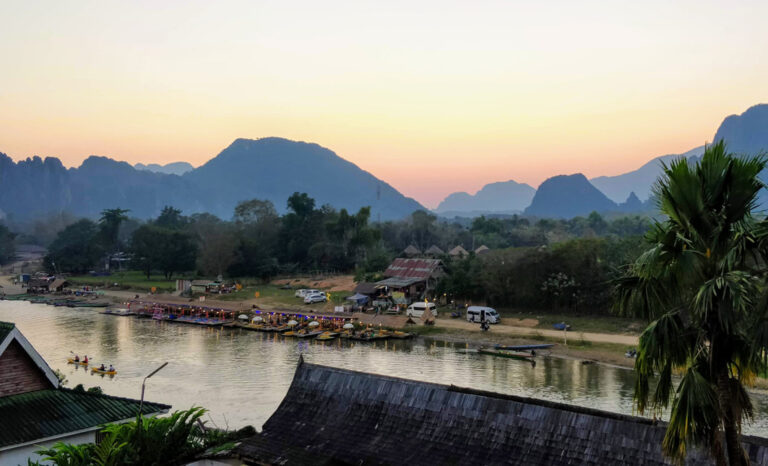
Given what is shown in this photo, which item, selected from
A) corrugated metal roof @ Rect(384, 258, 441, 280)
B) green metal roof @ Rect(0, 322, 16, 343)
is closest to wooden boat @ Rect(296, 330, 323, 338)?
corrugated metal roof @ Rect(384, 258, 441, 280)

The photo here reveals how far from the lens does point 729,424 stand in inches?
254

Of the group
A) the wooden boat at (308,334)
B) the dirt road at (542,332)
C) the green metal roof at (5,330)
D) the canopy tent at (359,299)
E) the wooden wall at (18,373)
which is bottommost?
the wooden boat at (308,334)

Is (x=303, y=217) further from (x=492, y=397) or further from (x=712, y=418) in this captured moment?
(x=712, y=418)

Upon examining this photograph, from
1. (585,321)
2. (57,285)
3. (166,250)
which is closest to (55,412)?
(585,321)

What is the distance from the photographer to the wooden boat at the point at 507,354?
37.3 metres

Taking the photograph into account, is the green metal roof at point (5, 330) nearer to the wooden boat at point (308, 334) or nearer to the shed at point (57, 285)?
the wooden boat at point (308, 334)

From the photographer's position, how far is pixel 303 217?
3622 inches

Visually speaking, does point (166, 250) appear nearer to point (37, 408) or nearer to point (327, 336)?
point (327, 336)

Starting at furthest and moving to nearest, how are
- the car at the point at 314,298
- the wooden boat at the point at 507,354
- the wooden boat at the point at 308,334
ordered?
the car at the point at 314,298 → the wooden boat at the point at 308,334 → the wooden boat at the point at 507,354

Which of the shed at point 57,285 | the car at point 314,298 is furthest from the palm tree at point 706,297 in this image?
the shed at point 57,285

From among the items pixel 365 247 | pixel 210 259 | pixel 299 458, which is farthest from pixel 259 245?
pixel 299 458

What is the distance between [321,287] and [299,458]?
5882 cm

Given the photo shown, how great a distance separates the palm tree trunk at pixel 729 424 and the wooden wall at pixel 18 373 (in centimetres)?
1492

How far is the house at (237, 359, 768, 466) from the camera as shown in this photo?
10.6m
